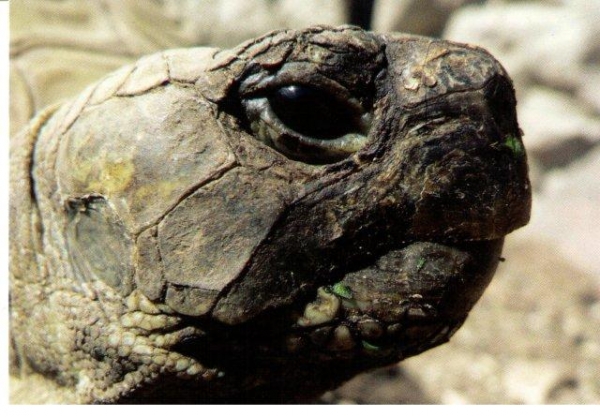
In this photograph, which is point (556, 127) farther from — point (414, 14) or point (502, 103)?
point (502, 103)

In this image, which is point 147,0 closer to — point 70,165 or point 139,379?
point 70,165

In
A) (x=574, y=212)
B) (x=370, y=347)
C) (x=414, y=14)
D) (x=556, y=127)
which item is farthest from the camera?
(x=414, y=14)

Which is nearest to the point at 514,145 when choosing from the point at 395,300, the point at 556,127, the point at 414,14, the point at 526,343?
the point at 395,300

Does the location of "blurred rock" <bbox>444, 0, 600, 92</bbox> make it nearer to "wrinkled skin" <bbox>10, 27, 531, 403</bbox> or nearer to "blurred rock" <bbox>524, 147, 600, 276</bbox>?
"blurred rock" <bbox>524, 147, 600, 276</bbox>

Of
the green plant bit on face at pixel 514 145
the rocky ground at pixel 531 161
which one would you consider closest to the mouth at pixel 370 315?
the green plant bit on face at pixel 514 145

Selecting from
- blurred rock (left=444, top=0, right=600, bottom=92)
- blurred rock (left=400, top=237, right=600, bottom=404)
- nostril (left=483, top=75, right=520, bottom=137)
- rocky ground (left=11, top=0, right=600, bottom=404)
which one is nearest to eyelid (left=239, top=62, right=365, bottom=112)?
nostril (left=483, top=75, right=520, bottom=137)

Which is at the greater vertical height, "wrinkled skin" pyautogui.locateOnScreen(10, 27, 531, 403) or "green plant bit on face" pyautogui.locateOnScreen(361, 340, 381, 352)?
"wrinkled skin" pyautogui.locateOnScreen(10, 27, 531, 403)

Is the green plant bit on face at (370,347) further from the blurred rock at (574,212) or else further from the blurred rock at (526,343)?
the blurred rock at (574,212)
